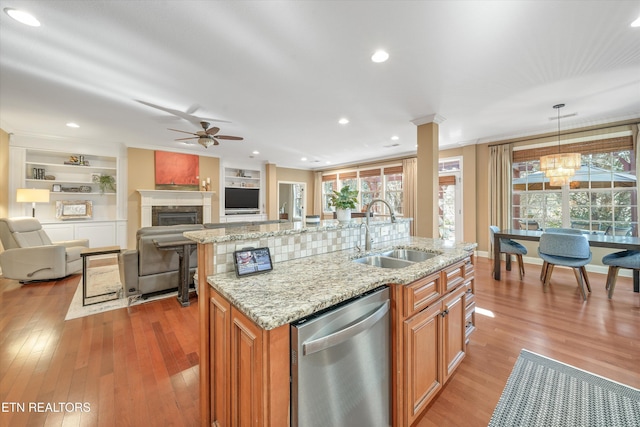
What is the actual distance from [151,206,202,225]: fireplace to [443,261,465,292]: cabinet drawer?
6.34 m

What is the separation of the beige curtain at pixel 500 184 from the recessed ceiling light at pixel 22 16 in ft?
21.8

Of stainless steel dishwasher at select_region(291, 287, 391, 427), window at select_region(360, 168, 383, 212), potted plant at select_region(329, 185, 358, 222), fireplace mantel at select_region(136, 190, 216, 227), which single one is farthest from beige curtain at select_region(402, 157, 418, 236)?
stainless steel dishwasher at select_region(291, 287, 391, 427)

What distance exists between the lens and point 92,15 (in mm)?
1799

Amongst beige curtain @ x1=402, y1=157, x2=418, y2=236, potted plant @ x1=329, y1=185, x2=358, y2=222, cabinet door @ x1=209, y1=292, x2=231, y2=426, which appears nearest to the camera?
cabinet door @ x1=209, y1=292, x2=231, y2=426

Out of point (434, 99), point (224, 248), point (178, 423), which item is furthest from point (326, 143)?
point (178, 423)

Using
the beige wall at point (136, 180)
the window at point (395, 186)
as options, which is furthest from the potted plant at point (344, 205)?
the beige wall at point (136, 180)

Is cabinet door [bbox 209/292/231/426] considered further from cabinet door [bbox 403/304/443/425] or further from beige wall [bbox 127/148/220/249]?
beige wall [bbox 127/148/220/249]

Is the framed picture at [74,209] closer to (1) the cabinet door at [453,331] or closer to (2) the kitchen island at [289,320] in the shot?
(2) the kitchen island at [289,320]

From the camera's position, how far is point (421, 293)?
1.40 m

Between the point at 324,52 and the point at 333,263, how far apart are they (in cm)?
189

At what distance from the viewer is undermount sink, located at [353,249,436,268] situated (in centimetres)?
186

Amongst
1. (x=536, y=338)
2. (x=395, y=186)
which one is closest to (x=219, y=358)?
(x=536, y=338)

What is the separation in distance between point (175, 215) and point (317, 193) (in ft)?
15.4

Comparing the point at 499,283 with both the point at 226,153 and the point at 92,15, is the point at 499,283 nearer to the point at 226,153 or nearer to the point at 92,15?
the point at 92,15
